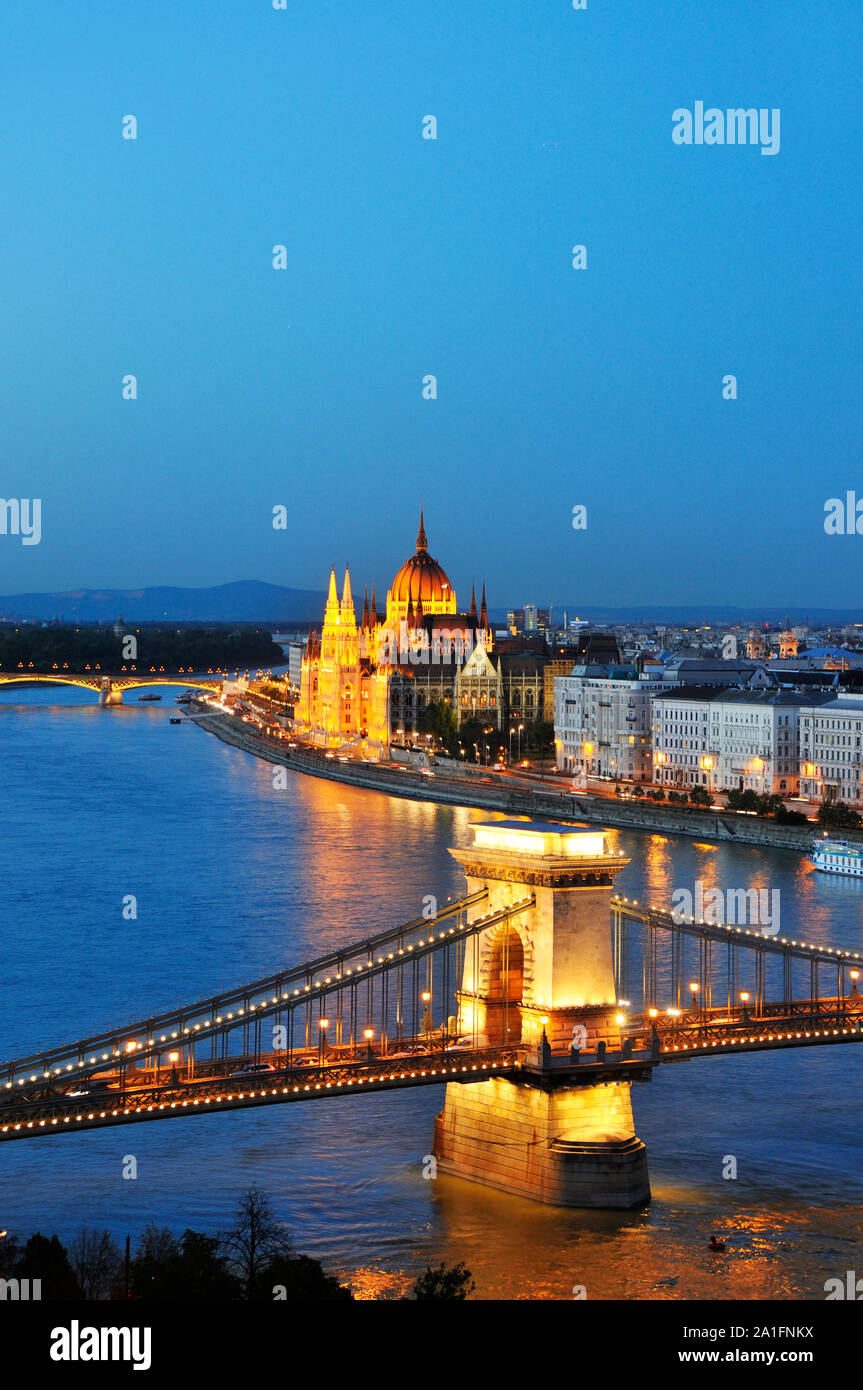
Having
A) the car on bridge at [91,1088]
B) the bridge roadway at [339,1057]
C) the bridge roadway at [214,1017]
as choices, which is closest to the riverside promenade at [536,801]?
the bridge roadway at [339,1057]

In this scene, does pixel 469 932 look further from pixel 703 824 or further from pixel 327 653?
pixel 327 653

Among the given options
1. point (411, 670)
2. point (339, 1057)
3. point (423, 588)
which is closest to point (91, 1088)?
point (339, 1057)

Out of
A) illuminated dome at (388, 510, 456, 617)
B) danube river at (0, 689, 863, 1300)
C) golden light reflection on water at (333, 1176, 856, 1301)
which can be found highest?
illuminated dome at (388, 510, 456, 617)

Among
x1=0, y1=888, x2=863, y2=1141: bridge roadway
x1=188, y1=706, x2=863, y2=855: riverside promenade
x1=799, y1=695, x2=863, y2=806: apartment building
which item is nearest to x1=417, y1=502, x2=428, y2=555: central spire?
x1=188, y1=706, x2=863, y2=855: riverside promenade

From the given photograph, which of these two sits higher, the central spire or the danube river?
the central spire

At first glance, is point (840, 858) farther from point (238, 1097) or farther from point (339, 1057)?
point (238, 1097)

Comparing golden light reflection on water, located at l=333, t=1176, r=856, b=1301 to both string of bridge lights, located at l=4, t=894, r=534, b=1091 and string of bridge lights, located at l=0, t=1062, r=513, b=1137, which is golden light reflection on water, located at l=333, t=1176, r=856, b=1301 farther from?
string of bridge lights, located at l=4, t=894, r=534, b=1091
